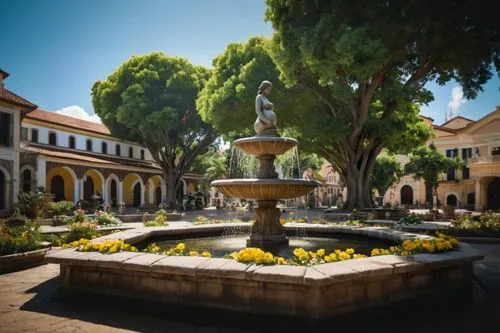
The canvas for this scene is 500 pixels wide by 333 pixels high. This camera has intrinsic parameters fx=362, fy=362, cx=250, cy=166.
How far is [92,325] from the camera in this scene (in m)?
4.49

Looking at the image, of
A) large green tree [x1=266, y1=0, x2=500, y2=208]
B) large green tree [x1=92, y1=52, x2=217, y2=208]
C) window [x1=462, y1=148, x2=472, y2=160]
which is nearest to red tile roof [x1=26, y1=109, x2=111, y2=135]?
large green tree [x1=92, y1=52, x2=217, y2=208]

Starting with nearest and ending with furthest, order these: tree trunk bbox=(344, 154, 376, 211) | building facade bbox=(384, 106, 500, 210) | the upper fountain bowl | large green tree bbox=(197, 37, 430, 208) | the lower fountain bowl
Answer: the lower fountain bowl < the upper fountain bowl < large green tree bbox=(197, 37, 430, 208) < tree trunk bbox=(344, 154, 376, 211) < building facade bbox=(384, 106, 500, 210)

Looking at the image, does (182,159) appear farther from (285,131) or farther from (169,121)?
(285,131)

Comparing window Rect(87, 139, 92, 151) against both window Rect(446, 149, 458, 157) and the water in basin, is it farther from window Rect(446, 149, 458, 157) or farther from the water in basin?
window Rect(446, 149, 458, 157)

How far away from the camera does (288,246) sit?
8656 millimetres

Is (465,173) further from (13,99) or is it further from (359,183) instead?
(13,99)

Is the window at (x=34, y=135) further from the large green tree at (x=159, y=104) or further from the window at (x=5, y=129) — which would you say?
the window at (x=5, y=129)

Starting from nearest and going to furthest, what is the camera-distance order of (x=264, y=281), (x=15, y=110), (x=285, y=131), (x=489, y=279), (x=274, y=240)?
(x=264, y=281)
(x=489, y=279)
(x=274, y=240)
(x=15, y=110)
(x=285, y=131)

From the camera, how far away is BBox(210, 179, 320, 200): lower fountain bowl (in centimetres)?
771

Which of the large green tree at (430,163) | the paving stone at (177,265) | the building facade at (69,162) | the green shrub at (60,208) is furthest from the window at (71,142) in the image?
the paving stone at (177,265)

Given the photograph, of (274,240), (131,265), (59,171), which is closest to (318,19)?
(274,240)

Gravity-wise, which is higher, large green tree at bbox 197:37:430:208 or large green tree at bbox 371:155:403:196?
large green tree at bbox 197:37:430:208

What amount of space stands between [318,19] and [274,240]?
442 inches

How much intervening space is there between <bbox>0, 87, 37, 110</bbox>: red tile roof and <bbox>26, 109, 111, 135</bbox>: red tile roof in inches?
344
